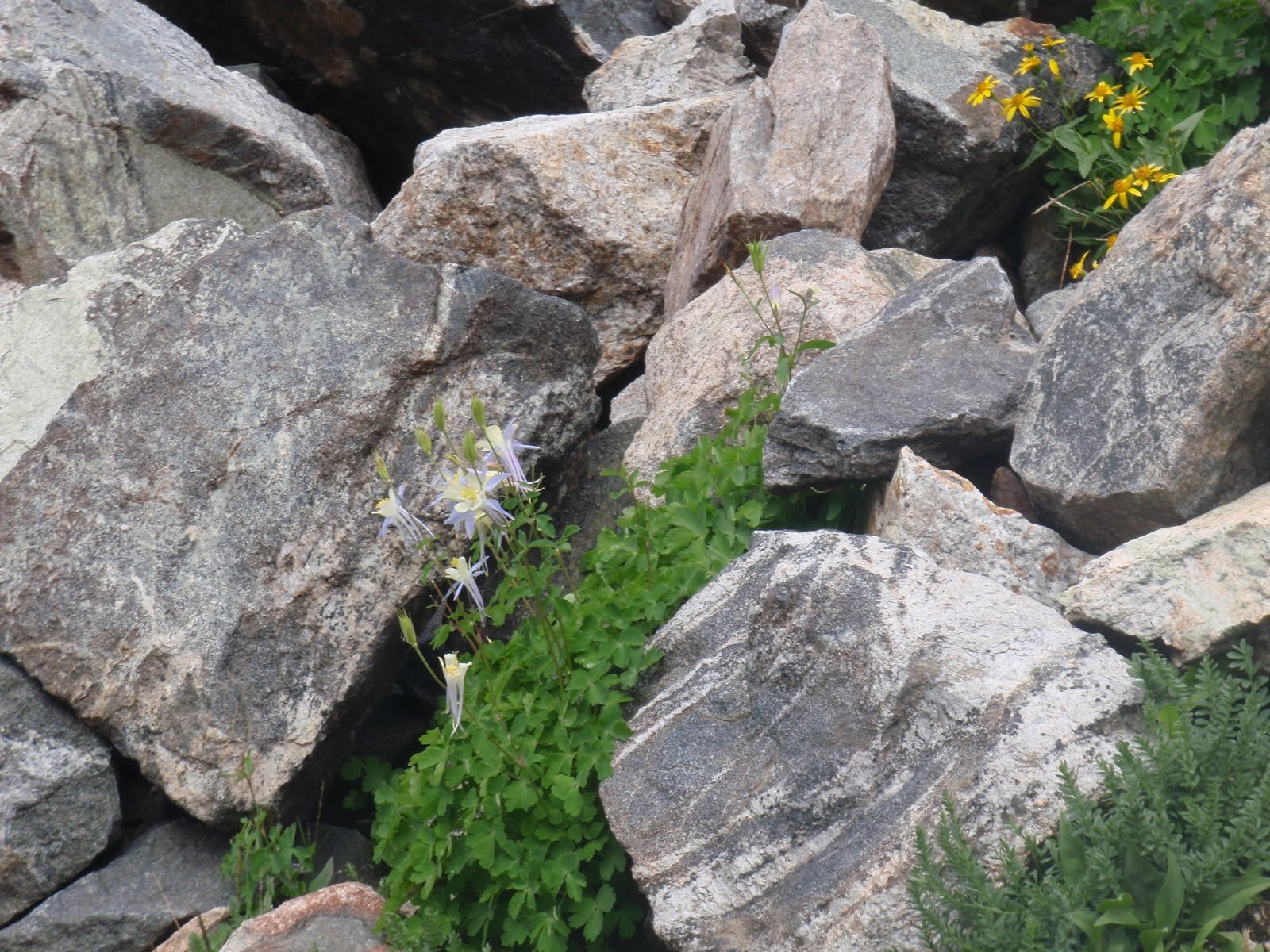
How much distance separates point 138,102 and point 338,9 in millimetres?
1943

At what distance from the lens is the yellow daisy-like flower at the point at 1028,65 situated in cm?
532

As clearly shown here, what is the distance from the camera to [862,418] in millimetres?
3426

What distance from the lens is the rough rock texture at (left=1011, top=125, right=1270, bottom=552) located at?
298 centimetres

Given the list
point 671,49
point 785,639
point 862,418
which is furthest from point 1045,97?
point 785,639

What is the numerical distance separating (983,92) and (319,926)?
398 centimetres

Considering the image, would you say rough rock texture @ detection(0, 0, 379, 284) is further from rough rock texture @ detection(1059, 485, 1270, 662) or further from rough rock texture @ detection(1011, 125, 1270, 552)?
rough rock texture @ detection(1059, 485, 1270, 662)

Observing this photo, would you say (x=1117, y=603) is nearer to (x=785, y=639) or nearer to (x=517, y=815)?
(x=785, y=639)

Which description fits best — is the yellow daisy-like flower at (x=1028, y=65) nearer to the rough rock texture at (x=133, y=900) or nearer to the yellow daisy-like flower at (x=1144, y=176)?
the yellow daisy-like flower at (x=1144, y=176)

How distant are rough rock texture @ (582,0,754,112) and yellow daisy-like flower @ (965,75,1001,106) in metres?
1.32

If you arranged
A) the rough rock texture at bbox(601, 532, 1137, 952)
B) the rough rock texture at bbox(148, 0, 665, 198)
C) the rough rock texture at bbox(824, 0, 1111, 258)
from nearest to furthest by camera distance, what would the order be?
the rough rock texture at bbox(601, 532, 1137, 952)
the rough rock texture at bbox(824, 0, 1111, 258)
the rough rock texture at bbox(148, 0, 665, 198)

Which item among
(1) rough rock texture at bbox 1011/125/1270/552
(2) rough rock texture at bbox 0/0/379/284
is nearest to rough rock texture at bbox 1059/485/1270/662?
(1) rough rock texture at bbox 1011/125/1270/552

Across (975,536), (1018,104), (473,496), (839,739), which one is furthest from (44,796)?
(1018,104)

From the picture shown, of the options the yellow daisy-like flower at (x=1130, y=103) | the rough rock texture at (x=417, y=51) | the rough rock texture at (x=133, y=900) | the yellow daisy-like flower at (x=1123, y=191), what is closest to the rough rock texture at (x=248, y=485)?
the rough rock texture at (x=133, y=900)

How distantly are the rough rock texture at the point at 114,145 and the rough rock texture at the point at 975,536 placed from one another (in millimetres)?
3374
